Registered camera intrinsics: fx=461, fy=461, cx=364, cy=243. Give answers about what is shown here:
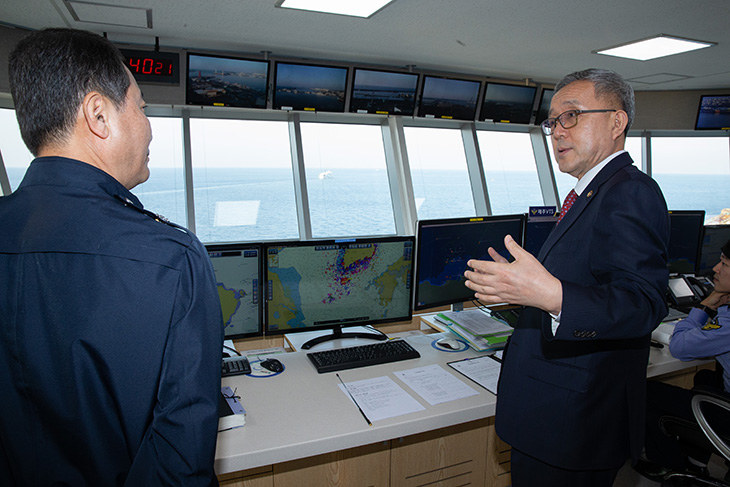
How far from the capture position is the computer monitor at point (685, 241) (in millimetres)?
3145

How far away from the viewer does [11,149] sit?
4125 millimetres

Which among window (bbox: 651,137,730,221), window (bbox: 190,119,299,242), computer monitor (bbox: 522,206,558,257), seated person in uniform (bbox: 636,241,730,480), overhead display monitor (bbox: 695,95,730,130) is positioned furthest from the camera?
window (bbox: 651,137,730,221)

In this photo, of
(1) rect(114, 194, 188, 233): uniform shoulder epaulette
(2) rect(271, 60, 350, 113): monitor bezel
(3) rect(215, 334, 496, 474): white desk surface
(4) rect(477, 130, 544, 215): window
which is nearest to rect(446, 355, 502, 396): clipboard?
(3) rect(215, 334, 496, 474): white desk surface

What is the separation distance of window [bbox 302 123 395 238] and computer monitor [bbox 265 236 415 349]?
9.78 ft

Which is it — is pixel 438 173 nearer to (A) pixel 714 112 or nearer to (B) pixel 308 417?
(A) pixel 714 112

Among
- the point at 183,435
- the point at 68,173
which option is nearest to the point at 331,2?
the point at 68,173

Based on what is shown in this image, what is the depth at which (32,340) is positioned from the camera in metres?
0.76

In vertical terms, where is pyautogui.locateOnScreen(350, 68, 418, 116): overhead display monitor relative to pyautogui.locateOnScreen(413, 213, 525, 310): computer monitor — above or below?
above

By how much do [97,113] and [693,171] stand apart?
788 centimetres

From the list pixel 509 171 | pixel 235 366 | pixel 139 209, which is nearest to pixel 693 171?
pixel 509 171

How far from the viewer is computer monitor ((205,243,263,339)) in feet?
6.14

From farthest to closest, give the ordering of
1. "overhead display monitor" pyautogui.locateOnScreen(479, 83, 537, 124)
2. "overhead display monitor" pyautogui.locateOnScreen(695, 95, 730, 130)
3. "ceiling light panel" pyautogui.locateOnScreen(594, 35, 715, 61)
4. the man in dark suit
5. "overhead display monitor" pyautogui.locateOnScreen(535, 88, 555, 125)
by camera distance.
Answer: "overhead display monitor" pyautogui.locateOnScreen(695, 95, 730, 130) → "overhead display monitor" pyautogui.locateOnScreen(535, 88, 555, 125) → "overhead display monitor" pyautogui.locateOnScreen(479, 83, 537, 124) → "ceiling light panel" pyautogui.locateOnScreen(594, 35, 715, 61) → the man in dark suit

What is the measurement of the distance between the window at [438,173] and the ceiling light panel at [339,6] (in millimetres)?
2252

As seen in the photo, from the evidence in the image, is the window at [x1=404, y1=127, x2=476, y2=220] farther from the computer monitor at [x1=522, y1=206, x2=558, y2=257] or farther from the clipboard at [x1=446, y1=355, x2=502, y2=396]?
the clipboard at [x1=446, y1=355, x2=502, y2=396]
